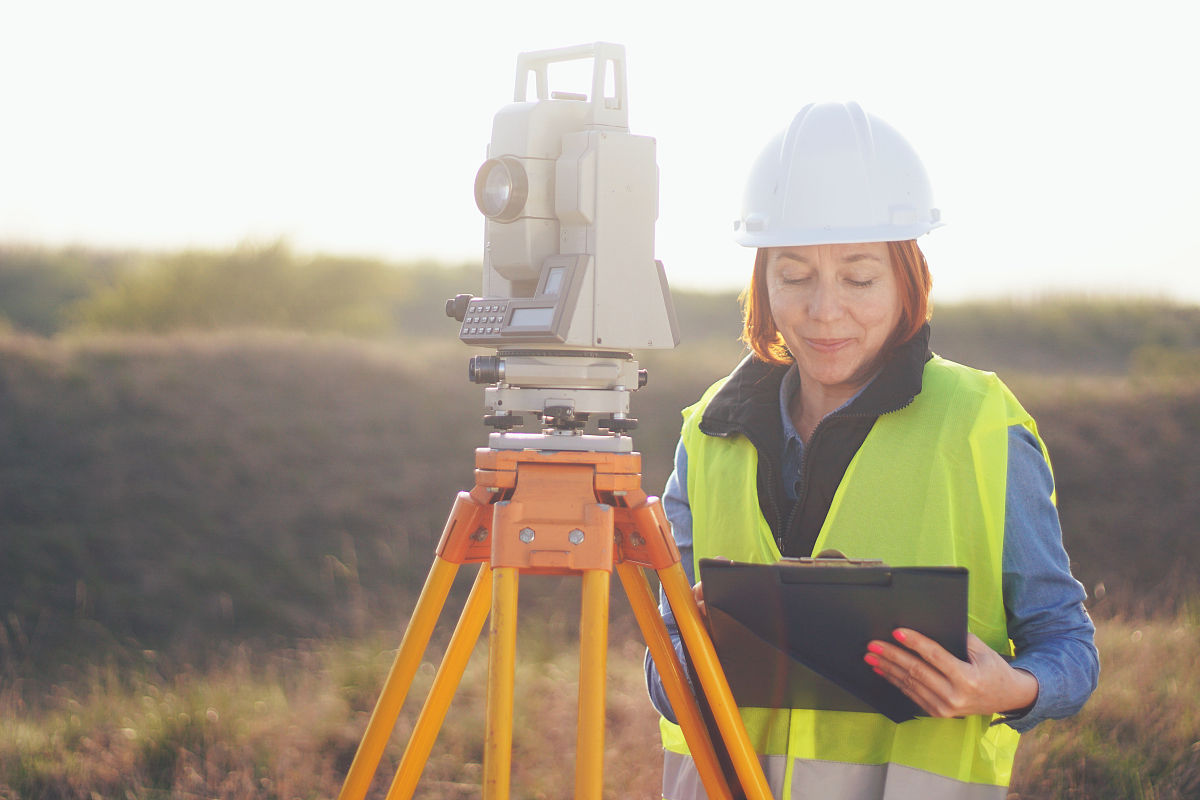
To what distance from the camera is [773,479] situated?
2070 millimetres

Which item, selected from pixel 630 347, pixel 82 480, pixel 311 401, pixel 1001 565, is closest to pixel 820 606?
pixel 1001 565

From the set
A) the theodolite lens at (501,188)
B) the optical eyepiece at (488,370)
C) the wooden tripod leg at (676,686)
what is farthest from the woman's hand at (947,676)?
the theodolite lens at (501,188)

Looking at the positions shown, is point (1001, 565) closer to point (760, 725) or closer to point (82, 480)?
point (760, 725)

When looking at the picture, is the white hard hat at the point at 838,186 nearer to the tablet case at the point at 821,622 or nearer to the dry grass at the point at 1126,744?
the tablet case at the point at 821,622

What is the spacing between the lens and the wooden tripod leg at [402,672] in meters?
1.94

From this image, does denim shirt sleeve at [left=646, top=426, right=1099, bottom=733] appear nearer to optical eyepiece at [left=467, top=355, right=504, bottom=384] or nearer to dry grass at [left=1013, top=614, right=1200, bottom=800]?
optical eyepiece at [left=467, top=355, right=504, bottom=384]

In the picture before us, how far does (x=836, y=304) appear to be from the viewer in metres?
1.91

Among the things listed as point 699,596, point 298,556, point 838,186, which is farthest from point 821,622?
point 298,556

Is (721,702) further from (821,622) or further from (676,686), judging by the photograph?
(821,622)

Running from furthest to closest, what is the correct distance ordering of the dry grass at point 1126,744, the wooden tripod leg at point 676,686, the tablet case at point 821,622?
the dry grass at point 1126,744
the wooden tripod leg at point 676,686
the tablet case at point 821,622

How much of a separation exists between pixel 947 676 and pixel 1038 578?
298 mm

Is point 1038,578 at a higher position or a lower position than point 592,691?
higher

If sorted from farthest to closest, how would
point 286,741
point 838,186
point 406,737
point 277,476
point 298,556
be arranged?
point 277,476
point 298,556
point 406,737
point 286,741
point 838,186

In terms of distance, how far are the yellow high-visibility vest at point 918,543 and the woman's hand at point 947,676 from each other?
172 mm
